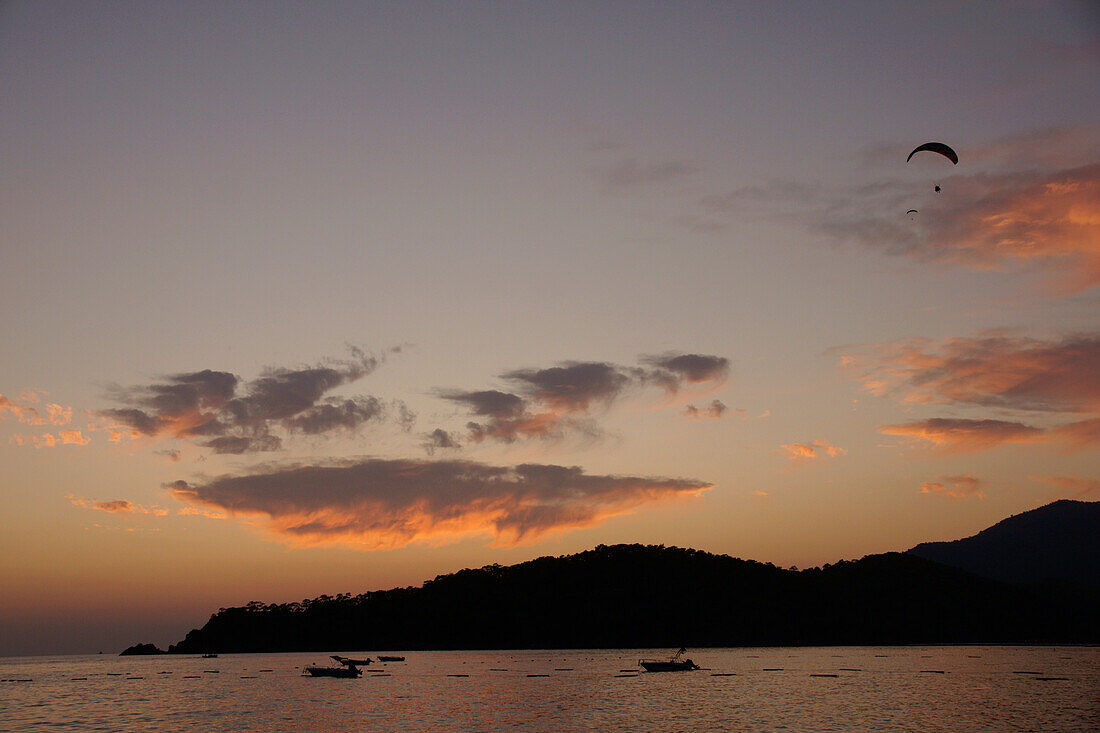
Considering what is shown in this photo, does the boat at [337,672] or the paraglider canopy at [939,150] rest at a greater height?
the paraglider canopy at [939,150]

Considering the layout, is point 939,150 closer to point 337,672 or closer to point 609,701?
point 609,701

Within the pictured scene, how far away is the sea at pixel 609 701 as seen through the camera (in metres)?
89.2

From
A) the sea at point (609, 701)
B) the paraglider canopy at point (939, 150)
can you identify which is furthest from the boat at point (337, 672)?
the paraglider canopy at point (939, 150)

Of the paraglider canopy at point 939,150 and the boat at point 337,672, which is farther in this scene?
the boat at point 337,672

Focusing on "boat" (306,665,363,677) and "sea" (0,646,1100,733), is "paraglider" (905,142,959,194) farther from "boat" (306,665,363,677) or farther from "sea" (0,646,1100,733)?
"boat" (306,665,363,677)

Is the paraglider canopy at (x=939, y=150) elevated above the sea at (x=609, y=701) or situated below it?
above

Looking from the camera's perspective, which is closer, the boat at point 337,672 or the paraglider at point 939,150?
the paraglider at point 939,150

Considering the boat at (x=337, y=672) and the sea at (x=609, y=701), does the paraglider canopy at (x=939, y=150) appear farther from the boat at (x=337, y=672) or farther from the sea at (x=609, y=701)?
the boat at (x=337, y=672)

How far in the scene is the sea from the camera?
89188 mm

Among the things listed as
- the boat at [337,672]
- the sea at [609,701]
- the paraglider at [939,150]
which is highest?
the paraglider at [939,150]

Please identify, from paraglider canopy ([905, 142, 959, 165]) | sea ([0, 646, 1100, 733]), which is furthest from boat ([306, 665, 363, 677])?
paraglider canopy ([905, 142, 959, 165])

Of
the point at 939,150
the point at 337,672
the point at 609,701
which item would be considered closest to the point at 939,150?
the point at 939,150

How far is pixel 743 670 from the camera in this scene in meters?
170

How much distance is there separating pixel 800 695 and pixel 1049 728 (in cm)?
3846
